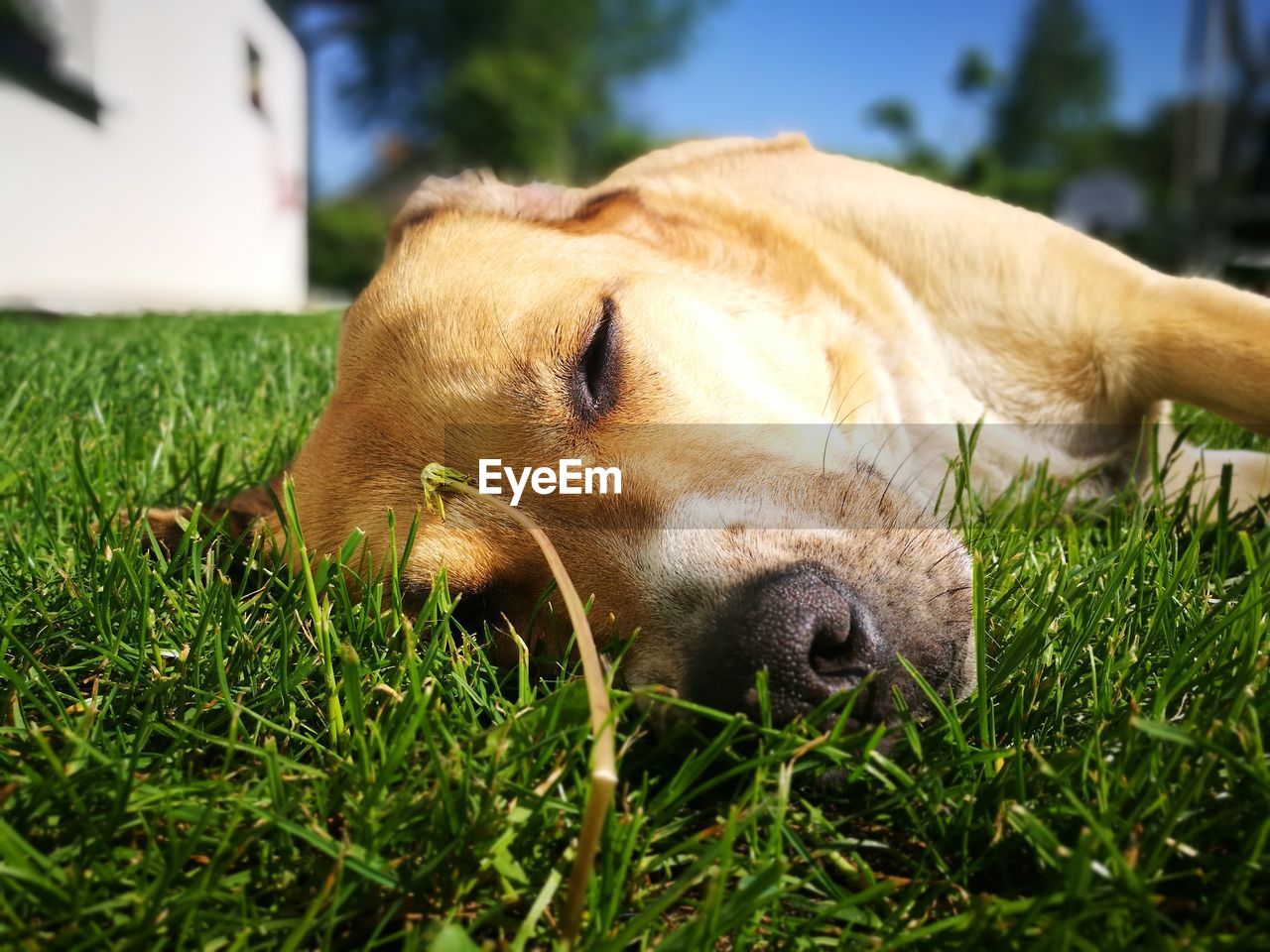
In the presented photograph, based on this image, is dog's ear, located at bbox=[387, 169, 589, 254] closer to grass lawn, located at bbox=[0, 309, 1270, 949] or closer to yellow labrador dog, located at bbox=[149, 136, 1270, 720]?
yellow labrador dog, located at bbox=[149, 136, 1270, 720]

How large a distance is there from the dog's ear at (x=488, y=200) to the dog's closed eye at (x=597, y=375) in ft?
2.15

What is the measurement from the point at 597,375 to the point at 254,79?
18165mm

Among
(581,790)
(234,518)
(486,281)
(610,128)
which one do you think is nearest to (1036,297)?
(486,281)

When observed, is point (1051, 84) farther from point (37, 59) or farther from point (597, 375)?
point (597, 375)

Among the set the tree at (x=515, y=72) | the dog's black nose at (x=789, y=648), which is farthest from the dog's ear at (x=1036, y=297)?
the tree at (x=515, y=72)

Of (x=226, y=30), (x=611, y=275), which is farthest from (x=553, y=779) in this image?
(x=226, y=30)

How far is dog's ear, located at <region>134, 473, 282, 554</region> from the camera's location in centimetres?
193

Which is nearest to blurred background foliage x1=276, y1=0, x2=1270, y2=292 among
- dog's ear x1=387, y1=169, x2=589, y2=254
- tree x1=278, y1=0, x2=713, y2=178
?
tree x1=278, y1=0, x2=713, y2=178

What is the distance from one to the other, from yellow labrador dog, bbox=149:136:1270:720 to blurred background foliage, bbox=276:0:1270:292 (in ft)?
43.7

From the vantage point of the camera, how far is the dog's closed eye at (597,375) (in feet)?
5.90

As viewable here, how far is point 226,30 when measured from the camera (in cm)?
1523

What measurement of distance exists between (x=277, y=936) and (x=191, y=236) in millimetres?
15575

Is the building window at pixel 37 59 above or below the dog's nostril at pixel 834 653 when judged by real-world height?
above

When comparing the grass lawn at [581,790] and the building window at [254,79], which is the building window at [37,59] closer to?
the building window at [254,79]
